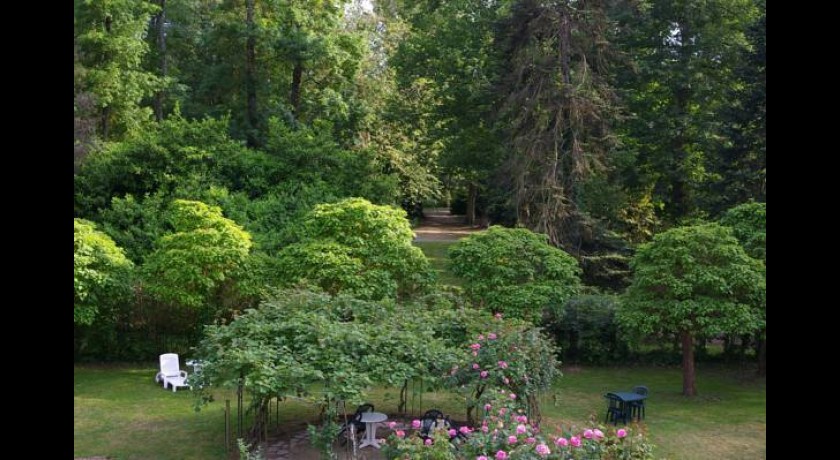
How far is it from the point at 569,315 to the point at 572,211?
5.01m

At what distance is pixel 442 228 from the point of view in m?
36.5

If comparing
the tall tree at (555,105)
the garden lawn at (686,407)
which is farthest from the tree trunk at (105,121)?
the garden lawn at (686,407)

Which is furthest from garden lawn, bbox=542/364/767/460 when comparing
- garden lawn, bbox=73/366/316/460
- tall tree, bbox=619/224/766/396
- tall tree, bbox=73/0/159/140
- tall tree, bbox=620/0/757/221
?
tall tree, bbox=73/0/159/140

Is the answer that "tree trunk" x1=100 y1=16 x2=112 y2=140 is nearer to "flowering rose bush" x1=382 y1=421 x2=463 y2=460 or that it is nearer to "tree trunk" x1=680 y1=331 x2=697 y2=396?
"tree trunk" x1=680 y1=331 x2=697 y2=396

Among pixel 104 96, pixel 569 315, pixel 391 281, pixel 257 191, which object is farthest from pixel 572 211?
pixel 104 96

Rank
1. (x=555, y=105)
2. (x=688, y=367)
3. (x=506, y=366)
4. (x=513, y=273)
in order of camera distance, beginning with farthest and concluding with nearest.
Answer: (x=555, y=105)
(x=513, y=273)
(x=688, y=367)
(x=506, y=366)

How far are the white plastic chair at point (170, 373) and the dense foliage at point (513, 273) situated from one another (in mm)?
6063

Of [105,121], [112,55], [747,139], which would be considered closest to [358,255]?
[747,139]

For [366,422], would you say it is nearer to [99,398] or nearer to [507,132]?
[99,398]

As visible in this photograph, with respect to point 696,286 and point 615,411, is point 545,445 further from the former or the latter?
point 696,286

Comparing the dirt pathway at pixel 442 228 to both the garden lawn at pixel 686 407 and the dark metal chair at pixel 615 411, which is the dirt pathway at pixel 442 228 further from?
the dark metal chair at pixel 615 411

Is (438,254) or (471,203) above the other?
(471,203)

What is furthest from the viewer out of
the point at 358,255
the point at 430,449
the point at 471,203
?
the point at 471,203

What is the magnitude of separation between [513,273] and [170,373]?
A: 721 cm
